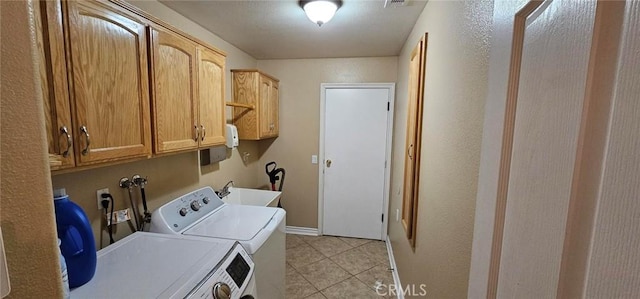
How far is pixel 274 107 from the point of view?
315cm

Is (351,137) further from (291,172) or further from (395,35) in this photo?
(395,35)

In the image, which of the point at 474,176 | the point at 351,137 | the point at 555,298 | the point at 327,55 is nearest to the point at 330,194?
the point at 351,137

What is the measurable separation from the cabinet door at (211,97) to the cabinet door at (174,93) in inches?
3.0

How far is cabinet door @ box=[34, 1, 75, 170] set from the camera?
A: 2.75 feet

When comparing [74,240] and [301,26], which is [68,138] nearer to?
[74,240]

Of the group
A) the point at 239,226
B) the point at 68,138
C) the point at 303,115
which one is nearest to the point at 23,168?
the point at 68,138

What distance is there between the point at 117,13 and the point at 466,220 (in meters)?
1.65

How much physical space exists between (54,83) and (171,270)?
0.82 metres

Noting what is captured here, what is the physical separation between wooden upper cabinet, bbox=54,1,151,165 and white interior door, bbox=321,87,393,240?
2.27 m

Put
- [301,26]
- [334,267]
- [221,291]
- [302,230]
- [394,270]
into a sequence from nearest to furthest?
[221,291] → [301,26] → [394,270] → [334,267] → [302,230]

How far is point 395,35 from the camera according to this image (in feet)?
7.80

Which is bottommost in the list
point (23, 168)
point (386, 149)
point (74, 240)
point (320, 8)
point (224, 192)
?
point (224, 192)

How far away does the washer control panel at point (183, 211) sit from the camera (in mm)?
1507

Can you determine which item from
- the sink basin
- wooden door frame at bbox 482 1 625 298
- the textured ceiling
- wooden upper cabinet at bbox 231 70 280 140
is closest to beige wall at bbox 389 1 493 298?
the textured ceiling
